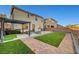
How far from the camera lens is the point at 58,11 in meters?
4.40

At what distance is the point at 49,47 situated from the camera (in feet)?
14.1

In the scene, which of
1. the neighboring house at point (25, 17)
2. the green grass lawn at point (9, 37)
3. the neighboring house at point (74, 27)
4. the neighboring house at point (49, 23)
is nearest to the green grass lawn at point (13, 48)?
the green grass lawn at point (9, 37)

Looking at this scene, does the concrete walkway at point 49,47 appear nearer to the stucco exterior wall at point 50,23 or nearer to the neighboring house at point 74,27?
the neighboring house at point 74,27

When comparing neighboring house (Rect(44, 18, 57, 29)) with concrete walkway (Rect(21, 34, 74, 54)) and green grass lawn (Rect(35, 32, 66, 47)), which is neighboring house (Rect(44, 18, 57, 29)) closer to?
green grass lawn (Rect(35, 32, 66, 47))

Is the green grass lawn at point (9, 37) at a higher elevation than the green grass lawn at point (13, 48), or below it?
higher

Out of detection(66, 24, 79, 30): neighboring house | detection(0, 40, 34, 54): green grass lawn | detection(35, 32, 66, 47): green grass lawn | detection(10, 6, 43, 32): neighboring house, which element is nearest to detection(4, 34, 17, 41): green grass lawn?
detection(0, 40, 34, 54): green grass lawn

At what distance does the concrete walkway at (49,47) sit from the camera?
4203 millimetres

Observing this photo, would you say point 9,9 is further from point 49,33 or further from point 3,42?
point 49,33

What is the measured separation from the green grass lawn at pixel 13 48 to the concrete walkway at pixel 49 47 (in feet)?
0.48

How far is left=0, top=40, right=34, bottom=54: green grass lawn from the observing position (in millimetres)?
4148

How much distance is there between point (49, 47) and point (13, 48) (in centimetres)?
88

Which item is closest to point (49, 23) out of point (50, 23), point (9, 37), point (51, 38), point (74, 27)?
point (50, 23)
